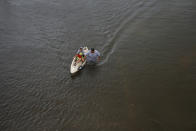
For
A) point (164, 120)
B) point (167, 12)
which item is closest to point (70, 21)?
point (167, 12)

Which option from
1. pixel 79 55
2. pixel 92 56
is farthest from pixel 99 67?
pixel 79 55

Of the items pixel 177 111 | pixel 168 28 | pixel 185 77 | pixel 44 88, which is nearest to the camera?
pixel 177 111

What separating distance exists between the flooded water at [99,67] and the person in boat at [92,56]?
0.62 m

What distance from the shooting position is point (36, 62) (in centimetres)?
1473

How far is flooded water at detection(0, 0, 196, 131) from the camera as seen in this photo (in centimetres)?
1154

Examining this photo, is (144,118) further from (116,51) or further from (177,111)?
(116,51)

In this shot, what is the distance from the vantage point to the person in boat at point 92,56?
46.1ft

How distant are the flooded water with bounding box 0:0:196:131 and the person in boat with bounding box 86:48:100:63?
24.4 inches

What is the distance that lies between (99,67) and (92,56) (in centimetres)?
105

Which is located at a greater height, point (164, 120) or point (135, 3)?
point (135, 3)

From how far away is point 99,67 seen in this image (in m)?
14.7

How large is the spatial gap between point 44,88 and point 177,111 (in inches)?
303

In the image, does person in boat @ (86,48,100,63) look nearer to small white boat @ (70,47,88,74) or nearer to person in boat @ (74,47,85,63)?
person in boat @ (74,47,85,63)

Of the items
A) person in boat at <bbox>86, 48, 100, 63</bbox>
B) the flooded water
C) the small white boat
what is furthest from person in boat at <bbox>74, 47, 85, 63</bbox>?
the flooded water
